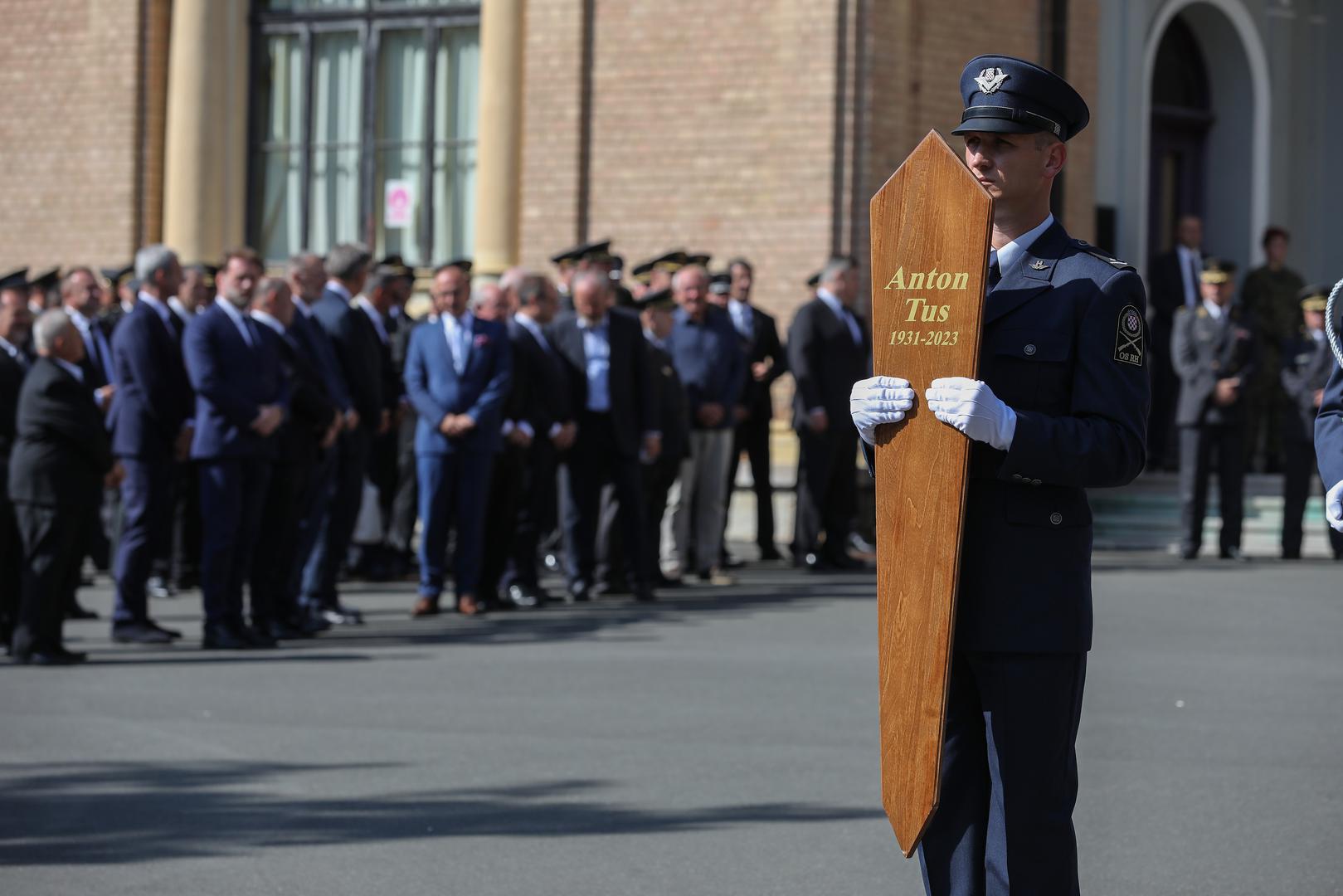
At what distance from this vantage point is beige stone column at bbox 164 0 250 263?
69.9ft

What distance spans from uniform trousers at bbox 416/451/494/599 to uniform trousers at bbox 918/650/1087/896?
9032 millimetres

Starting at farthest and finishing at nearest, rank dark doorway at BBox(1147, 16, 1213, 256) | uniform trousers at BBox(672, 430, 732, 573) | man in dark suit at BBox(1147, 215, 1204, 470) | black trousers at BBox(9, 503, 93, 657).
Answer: dark doorway at BBox(1147, 16, 1213, 256) < man in dark suit at BBox(1147, 215, 1204, 470) < uniform trousers at BBox(672, 430, 732, 573) < black trousers at BBox(9, 503, 93, 657)

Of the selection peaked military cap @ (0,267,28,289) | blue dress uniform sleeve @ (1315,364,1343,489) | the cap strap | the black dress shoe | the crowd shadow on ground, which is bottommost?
the crowd shadow on ground

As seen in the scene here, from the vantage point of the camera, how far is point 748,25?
18.7 meters

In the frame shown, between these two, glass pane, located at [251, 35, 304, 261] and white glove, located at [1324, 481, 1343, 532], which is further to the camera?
glass pane, located at [251, 35, 304, 261]

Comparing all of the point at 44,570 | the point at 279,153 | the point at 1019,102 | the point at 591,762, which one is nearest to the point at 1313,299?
the point at 279,153

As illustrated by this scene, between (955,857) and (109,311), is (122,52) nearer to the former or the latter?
(109,311)

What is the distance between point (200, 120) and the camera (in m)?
21.4

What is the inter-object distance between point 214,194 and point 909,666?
18.4m

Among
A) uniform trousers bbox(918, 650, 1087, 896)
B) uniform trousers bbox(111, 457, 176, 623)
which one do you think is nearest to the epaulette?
uniform trousers bbox(918, 650, 1087, 896)

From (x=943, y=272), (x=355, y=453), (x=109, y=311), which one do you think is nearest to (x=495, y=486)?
(x=355, y=453)

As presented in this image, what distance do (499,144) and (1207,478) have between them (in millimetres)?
7290

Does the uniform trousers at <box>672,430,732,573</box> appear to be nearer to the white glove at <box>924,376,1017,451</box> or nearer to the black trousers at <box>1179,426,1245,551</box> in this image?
the black trousers at <box>1179,426,1245,551</box>

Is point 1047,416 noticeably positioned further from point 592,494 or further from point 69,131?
point 69,131
